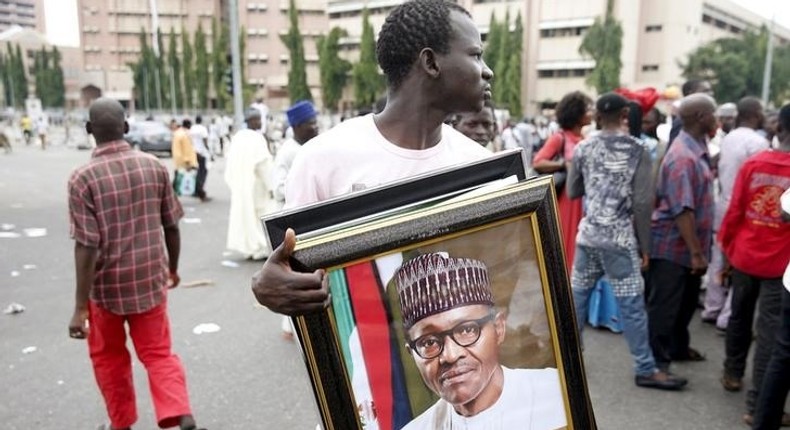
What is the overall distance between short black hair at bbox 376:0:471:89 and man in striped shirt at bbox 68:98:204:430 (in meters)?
2.06

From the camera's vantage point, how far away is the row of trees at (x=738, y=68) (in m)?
40.5

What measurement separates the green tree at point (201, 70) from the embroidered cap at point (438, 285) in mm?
66306

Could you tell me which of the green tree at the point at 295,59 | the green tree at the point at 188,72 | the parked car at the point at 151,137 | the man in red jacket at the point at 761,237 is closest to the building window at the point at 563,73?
the green tree at the point at 295,59

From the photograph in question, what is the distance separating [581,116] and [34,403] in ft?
14.2

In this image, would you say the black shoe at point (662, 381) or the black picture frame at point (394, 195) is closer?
the black picture frame at point (394, 195)

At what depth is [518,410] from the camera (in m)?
1.30

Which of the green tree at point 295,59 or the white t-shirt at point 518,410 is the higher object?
the green tree at point 295,59

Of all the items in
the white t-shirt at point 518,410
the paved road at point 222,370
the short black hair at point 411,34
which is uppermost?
the short black hair at point 411,34

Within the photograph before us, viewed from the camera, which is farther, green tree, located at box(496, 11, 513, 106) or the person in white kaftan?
green tree, located at box(496, 11, 513, 106)

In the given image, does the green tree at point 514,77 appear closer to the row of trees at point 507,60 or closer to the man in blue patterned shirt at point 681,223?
the row of trees at point 507,60

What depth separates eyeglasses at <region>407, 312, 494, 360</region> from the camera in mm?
1229

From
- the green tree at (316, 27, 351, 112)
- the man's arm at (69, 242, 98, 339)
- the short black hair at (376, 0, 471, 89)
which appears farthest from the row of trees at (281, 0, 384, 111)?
the short black hair at (376, 0, 471, 89)

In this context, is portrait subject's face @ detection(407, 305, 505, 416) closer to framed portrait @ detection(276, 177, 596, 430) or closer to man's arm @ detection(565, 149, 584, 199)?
framed portrait @ detection(276, 177, 596, 430)

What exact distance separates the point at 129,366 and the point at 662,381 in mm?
3214
